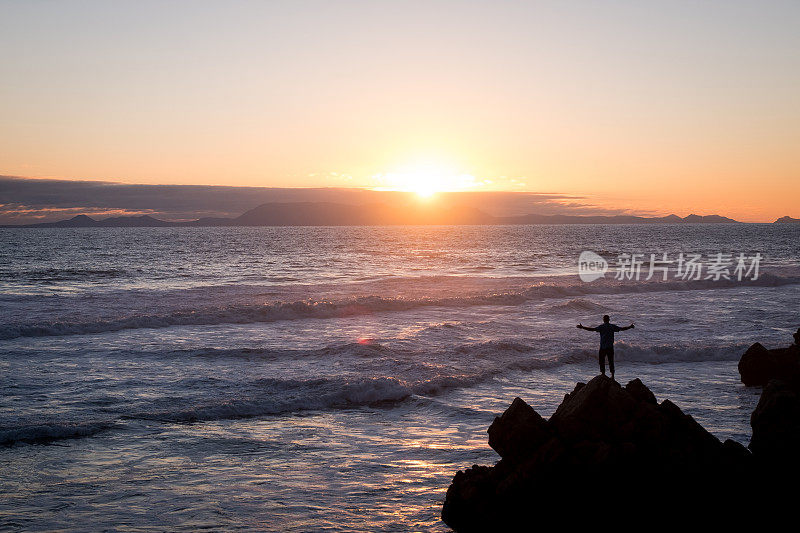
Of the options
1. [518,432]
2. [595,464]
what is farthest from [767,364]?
[518,432]

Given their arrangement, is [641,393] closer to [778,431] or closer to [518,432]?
[778,431]

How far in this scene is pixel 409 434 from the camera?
13.0 metres

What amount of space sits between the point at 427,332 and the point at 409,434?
13.5 m

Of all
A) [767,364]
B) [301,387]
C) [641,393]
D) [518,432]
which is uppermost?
[641,393]

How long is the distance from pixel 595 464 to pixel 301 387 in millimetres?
10334

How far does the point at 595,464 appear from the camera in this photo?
8.05 metres

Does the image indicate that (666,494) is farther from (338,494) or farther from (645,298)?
(645,298)

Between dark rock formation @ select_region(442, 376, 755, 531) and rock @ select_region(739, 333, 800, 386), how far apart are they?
324 inches

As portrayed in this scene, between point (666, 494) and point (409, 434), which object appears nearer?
point (666, 494)

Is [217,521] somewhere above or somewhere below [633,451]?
below

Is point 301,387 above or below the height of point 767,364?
below

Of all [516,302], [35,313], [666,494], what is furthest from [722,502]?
[35,313]

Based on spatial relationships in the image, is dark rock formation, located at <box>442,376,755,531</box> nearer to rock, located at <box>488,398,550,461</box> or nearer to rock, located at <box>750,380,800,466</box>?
rock, located at <box>488,398,550,461</box>

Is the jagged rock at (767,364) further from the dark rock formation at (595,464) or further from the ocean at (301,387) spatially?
the dark rock formation at (595,464)
